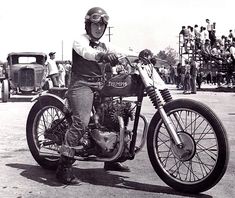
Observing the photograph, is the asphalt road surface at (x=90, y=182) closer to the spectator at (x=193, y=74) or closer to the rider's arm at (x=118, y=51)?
the rider's arm at (x=118, y=51)

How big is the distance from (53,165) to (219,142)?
2.15m

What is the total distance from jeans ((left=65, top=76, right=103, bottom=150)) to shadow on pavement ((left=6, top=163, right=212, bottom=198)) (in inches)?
19.2

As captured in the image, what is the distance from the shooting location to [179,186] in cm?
461

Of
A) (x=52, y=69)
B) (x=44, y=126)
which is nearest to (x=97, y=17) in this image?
(x=44, y=126)

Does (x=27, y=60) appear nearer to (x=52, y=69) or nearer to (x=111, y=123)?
(x=52, y=69)

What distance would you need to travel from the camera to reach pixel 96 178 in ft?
17.3

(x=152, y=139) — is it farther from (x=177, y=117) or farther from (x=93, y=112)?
(x=93, y=112)

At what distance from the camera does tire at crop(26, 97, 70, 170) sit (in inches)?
220

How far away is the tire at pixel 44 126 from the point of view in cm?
559

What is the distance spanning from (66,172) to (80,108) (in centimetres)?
69

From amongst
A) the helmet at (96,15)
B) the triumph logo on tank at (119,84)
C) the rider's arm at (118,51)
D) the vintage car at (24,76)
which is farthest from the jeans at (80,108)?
the vintage car at (24,76)

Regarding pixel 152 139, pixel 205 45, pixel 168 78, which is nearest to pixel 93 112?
pixel 152 139

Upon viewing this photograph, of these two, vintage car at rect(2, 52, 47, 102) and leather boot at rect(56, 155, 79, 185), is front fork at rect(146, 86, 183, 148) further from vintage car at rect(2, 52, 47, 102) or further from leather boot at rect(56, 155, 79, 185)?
vintage car at rect(2, 52, 47, 102)

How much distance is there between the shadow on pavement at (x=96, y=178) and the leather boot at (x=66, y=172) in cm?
9
